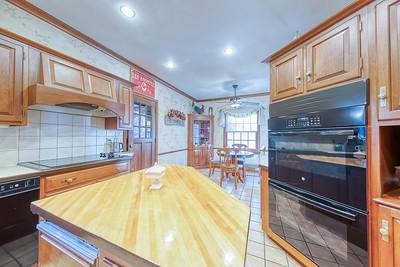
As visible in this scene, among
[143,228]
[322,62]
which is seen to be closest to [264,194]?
[322,62]

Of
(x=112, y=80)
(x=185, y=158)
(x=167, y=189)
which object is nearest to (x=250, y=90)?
(x=185, y=158)

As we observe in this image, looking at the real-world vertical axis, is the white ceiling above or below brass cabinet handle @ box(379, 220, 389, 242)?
above

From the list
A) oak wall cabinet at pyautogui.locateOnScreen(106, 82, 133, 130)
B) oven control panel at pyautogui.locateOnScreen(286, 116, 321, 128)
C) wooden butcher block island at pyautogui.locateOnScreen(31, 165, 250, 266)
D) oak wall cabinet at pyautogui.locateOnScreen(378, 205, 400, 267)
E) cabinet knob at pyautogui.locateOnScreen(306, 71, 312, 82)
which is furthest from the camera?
oak wall cabinet at pyautogui.locateOnScreen(106, 82, 133, 130)

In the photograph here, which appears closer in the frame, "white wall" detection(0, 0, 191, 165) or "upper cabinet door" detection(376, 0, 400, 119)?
"upper cabinet door" detection(376, 0, 400, 119)

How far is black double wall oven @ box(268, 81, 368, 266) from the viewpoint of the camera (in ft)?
3.76

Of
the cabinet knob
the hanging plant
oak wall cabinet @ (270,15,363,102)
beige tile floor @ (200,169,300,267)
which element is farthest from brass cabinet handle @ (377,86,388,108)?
the hanging plant

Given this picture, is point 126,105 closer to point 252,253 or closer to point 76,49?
point 76,49

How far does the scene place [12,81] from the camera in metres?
1.58

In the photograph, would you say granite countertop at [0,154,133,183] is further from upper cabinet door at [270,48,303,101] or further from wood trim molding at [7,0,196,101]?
upper cabinet door at [270,48,303,101]

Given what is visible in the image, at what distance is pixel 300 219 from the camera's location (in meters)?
1.52

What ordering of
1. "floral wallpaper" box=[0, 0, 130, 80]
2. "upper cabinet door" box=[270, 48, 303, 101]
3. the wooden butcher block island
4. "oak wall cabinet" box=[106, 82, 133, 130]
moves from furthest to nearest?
"oak wall cabinet" box=[106, 82, 133, 130] < "floral wallpaper" box=[0, 0, 130, 80] < "upper cabinet door" box=[270, 48, 303, 101] < the wooden butcher block island

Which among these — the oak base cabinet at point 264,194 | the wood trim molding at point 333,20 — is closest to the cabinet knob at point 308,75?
the wood trim molding at point 333,20

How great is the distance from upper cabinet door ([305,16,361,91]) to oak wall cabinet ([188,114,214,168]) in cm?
465

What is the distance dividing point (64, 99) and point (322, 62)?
2548mm
